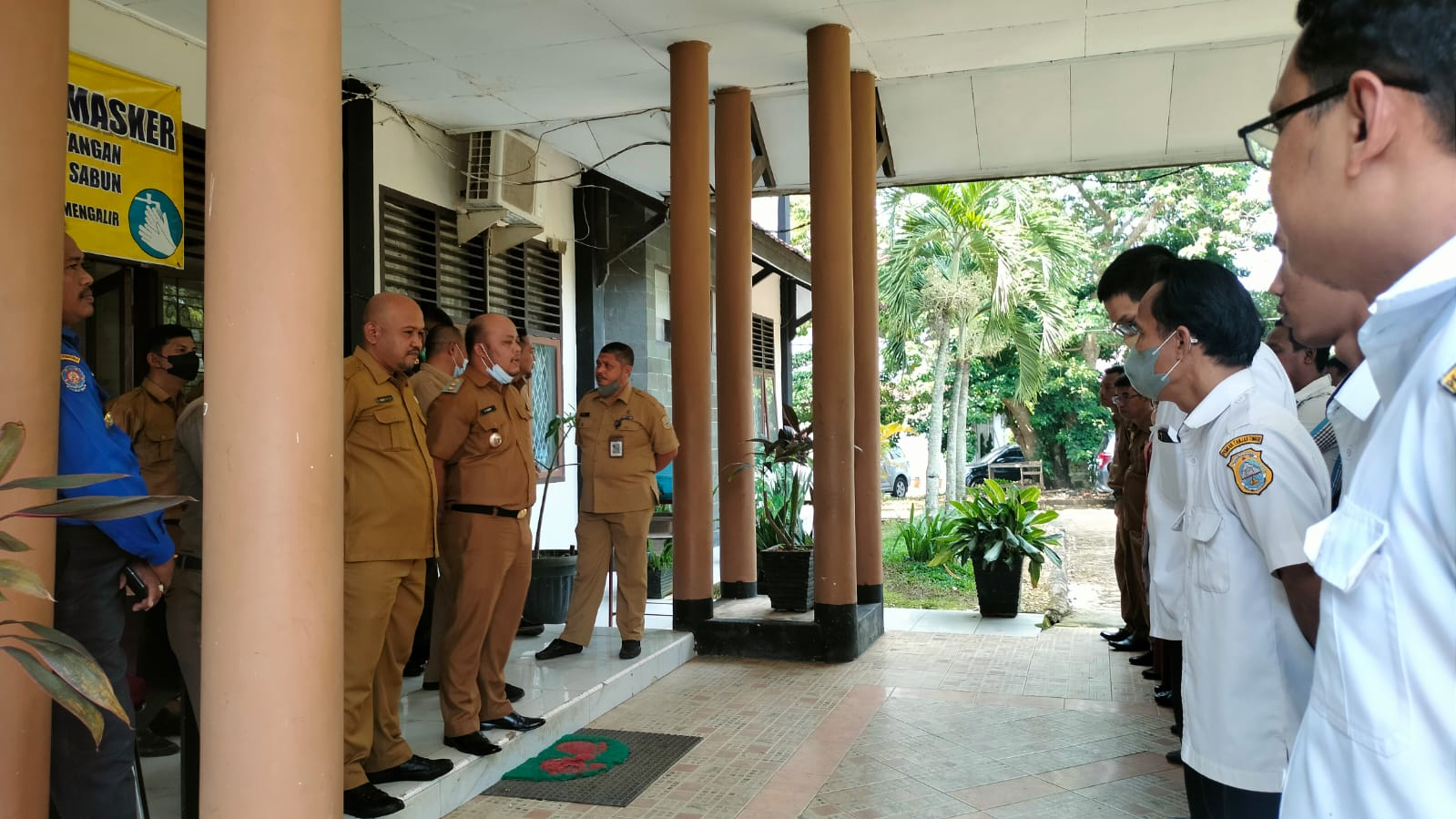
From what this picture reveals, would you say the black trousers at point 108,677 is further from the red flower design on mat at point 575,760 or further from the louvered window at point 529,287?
the louvered window at point 529,287

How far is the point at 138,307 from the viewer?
16.4 feet

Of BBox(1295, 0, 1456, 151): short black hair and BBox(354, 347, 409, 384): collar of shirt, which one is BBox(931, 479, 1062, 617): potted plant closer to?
BBox(354, 347, 409, 384): collar of shirt

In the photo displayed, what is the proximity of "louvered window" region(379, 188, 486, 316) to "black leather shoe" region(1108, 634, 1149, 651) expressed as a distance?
4.90 metres

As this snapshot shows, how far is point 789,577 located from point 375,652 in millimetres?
3295

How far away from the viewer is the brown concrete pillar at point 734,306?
20.8ft

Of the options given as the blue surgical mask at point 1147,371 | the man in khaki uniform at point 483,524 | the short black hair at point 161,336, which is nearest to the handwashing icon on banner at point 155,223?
the short black hair at point 161,336

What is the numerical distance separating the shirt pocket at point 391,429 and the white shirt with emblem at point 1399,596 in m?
3.19

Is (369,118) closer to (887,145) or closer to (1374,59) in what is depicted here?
(887,145)

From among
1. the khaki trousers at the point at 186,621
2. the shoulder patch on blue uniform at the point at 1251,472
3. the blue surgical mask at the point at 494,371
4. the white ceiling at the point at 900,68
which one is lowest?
the khaki trousers at the point at 186,621

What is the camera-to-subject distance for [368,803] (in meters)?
3.26

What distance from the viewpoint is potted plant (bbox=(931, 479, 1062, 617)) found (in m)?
7.02

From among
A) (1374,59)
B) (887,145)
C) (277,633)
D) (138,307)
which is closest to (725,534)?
(887,145)

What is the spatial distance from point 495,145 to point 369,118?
1.09 meters

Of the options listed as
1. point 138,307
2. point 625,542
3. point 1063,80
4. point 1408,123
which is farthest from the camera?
point 1063,80
